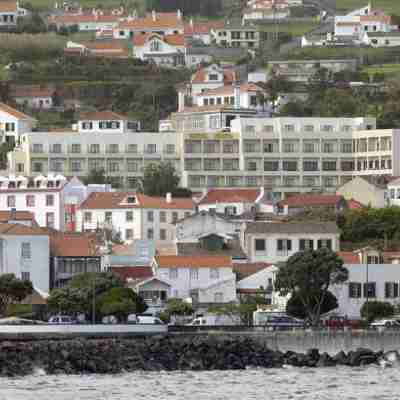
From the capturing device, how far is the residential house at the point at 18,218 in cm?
12056

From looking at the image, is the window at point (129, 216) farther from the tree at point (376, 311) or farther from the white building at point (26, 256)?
the tree at point (376, 311)

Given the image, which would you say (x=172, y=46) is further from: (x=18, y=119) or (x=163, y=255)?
(x=163, y=255)

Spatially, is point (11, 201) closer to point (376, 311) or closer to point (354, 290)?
point (354, 290)

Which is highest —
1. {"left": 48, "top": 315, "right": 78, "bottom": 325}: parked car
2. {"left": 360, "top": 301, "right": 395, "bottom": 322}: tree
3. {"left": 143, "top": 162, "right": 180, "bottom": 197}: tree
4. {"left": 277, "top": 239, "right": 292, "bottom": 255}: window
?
{"left": 143, "top": 162, "right": 180, "bottom": 197}: tree

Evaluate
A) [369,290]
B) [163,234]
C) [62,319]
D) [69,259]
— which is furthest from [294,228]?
[62,319]

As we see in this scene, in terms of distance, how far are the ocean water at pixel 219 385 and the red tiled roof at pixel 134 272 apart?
24.4 meters

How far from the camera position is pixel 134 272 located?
376ft

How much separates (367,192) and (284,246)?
2220cm

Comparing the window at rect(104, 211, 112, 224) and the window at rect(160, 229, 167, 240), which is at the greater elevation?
the window at rect(104, 211, 112, 224)

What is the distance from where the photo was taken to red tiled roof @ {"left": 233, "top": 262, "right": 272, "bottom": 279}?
114 meters

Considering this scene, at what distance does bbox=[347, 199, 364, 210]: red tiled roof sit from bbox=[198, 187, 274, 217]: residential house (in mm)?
3932

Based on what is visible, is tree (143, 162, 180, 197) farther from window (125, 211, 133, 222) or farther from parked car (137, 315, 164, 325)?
parked car (137, 315, 164, 325)

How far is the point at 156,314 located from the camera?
346ft

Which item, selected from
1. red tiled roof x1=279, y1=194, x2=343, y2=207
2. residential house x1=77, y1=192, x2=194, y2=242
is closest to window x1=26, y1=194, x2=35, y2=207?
residential house x1=77, y1=192, x2=194, y2=242
